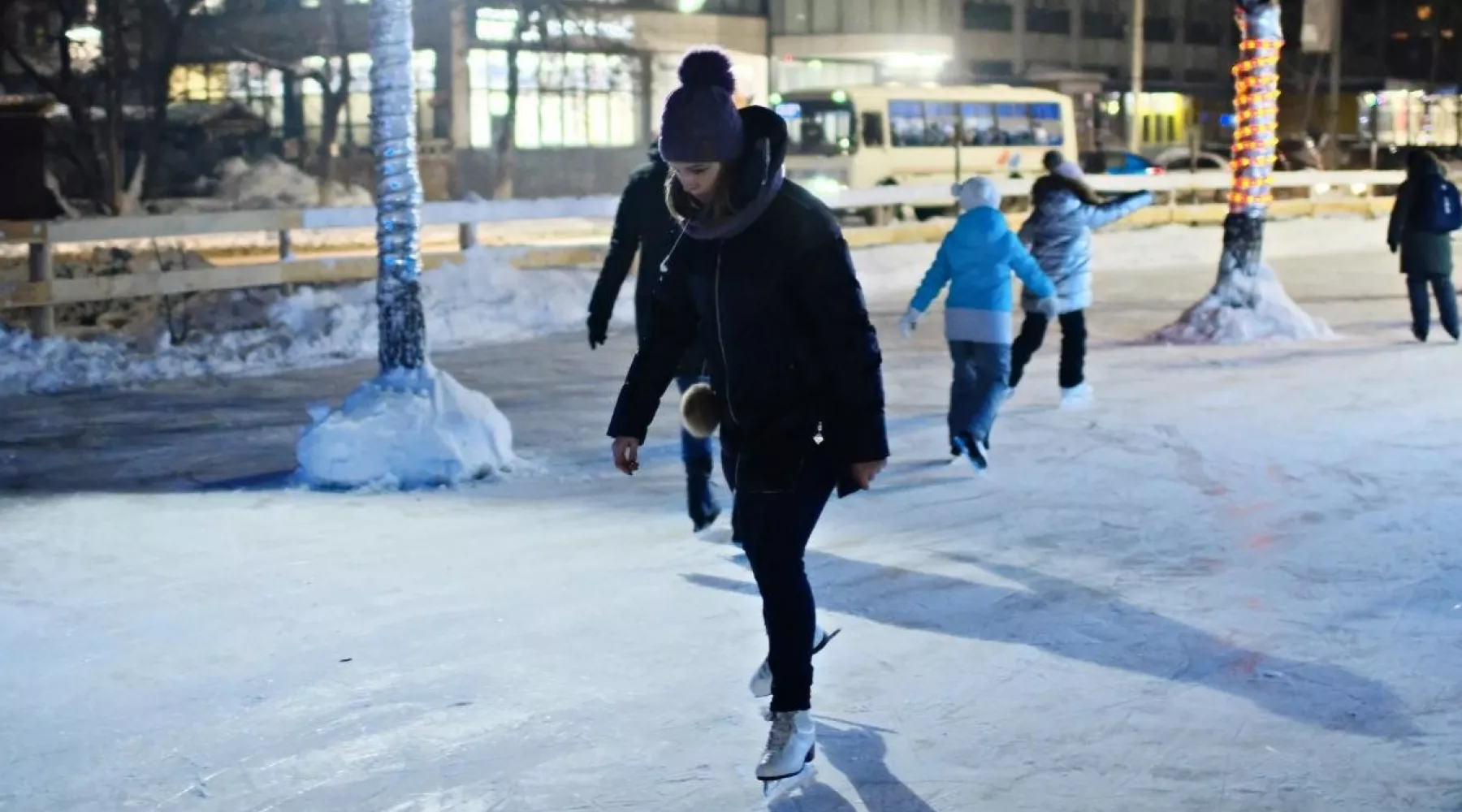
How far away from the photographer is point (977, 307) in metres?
8.75

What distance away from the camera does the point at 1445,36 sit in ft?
270

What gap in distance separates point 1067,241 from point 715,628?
5398mm

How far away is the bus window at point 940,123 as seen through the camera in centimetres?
3447

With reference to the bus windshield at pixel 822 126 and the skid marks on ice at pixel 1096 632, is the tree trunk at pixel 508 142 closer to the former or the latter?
the bus windshield at pixel 822 126

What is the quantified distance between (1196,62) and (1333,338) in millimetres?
58981

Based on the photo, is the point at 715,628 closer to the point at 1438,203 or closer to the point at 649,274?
the point at 649,274

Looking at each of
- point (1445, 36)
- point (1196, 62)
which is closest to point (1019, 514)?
point (1196, 62)

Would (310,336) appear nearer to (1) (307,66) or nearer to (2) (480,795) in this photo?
(2) (480,795)

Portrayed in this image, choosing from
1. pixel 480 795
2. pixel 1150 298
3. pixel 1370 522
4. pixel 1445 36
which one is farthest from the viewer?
pixel 1445 36

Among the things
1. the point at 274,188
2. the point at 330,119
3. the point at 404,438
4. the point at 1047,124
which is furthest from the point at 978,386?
the point at 330,119

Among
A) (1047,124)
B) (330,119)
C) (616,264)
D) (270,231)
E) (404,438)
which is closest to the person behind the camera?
(616,264)

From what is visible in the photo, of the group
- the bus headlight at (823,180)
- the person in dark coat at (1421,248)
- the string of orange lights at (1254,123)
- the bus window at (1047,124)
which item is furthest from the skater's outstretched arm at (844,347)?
the bus window at (1047,124)

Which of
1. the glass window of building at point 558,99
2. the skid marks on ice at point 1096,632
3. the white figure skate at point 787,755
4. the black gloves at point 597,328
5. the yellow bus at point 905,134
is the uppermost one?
the glass window of building at point 558,99

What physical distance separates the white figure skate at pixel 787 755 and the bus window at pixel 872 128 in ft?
95.4
